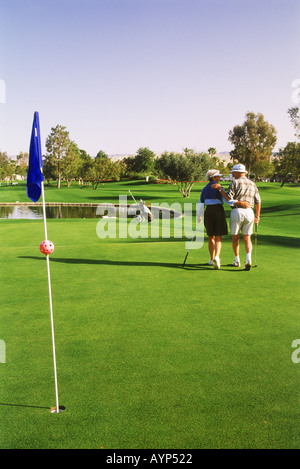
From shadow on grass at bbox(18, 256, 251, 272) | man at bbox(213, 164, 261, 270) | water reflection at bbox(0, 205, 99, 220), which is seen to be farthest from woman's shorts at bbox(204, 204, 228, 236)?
water reflection at bbox(0, 205, 99, 220)

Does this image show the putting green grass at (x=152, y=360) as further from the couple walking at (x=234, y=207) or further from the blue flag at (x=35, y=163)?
the blue flag at (x=35, y=163)

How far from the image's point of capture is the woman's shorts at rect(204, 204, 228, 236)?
8.00 metres

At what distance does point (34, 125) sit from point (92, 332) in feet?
8.20

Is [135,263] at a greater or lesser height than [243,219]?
lesser

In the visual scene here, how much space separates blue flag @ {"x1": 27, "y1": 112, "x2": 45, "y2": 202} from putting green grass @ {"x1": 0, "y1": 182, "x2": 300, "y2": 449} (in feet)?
5.64

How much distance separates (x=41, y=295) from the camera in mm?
5930

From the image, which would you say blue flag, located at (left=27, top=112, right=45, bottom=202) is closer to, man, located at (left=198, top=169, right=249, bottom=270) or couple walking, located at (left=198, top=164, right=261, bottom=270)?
couple walking, located at (left=198, top=164, right=261, bottom=270)

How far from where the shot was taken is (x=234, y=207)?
7.95 m

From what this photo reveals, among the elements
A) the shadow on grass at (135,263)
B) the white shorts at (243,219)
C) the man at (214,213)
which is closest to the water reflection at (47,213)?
the shadow on grass at (135,263)

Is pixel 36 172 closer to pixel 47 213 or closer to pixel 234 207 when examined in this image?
pixel 234 207

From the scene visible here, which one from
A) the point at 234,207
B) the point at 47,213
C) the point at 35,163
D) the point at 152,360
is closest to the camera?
the point at 35,163

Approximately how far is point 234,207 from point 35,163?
214 inches

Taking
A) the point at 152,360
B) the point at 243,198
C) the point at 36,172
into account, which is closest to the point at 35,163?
the point at 36,172
